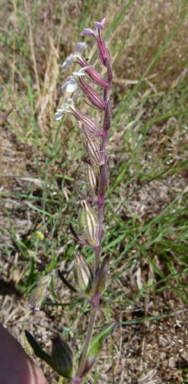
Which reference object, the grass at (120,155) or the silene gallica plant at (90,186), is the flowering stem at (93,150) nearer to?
the silene gallica plant at (90,186)

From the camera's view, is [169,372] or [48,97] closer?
[169,372]

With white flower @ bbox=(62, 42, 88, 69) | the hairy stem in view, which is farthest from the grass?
white flower @ bbox=(62, 42, 88, 69)

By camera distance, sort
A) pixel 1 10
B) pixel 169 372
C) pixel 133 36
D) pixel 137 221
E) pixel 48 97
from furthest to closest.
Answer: pixel 1 10 → pixel 133 36 → pixel 48 97 → pixel 137 221 → pixel 169 372

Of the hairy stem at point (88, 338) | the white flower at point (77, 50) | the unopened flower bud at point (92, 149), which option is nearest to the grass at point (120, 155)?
the hairy stem at point (88, 338)

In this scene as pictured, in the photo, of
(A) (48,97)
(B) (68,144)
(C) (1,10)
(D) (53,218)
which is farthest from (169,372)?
(C) (1,10)

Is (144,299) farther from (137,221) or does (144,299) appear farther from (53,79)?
(53,79)

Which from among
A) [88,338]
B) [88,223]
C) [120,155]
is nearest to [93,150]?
[88,223]
